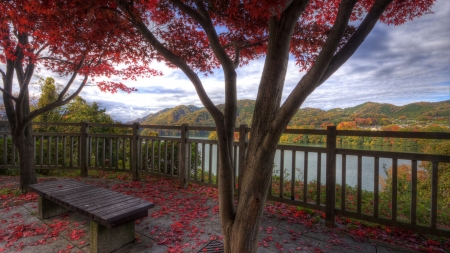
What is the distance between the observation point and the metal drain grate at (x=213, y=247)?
6.61ft

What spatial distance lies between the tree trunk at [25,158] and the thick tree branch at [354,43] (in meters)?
5.05

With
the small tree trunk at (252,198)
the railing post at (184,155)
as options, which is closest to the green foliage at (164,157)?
the railing post at (184,155)

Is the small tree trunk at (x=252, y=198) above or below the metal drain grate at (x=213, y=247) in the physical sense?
above

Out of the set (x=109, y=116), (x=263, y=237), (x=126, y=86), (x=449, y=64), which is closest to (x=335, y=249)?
(x=263, y=237)

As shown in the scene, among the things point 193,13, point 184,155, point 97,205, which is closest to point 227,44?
point 193,13

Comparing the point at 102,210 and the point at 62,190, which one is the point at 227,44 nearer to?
the point at 102,210

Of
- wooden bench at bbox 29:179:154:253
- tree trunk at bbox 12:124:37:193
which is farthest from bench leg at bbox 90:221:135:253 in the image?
tree trunk at bbox 12:124:37:193

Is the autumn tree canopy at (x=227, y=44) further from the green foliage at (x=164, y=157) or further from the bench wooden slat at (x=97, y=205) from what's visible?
the green foliage at (x=164, y=157)

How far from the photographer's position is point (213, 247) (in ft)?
6.82

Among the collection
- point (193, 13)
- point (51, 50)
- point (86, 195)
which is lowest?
point (86, 195)

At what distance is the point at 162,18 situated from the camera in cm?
294

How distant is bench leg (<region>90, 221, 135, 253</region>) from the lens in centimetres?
190

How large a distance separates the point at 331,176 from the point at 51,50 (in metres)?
5.22

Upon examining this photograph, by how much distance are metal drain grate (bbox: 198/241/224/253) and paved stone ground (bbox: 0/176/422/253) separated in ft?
0.16
